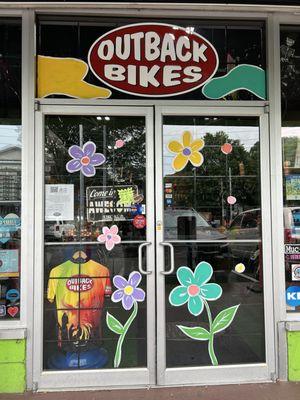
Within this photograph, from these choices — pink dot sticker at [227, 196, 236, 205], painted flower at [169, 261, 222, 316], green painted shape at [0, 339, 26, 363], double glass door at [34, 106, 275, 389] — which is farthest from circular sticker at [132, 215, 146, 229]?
green painted shape at [0, 339, 26, 363]

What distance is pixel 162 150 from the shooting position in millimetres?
4328

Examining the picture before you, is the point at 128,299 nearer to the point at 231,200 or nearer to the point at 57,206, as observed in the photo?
the point at 57,206

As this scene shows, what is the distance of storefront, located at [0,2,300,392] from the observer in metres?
4.20

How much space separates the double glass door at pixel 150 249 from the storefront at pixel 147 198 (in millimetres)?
13

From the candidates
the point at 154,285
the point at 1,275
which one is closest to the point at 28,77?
the point at 1,275

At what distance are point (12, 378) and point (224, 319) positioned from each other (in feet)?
6.38

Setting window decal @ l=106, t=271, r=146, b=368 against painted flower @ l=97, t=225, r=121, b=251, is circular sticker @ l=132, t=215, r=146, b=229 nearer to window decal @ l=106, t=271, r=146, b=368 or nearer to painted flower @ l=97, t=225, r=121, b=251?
painted flower @ l=97, t=225, r=121, b=251

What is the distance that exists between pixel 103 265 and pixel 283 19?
2.85 meters

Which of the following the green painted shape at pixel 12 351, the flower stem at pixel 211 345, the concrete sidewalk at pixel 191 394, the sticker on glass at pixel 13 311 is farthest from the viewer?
the flower stem at pixel 211 345

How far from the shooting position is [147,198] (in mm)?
4273

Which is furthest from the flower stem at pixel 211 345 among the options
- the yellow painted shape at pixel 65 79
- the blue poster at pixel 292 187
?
the yellow painted shape at pixel 65 79

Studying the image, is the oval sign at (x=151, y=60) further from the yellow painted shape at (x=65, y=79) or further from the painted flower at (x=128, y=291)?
the painted flower at (x=128, y=291)

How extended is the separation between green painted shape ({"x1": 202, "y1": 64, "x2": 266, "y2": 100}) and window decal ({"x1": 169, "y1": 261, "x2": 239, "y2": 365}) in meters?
1.60

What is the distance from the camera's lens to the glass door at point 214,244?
14.0 feet
